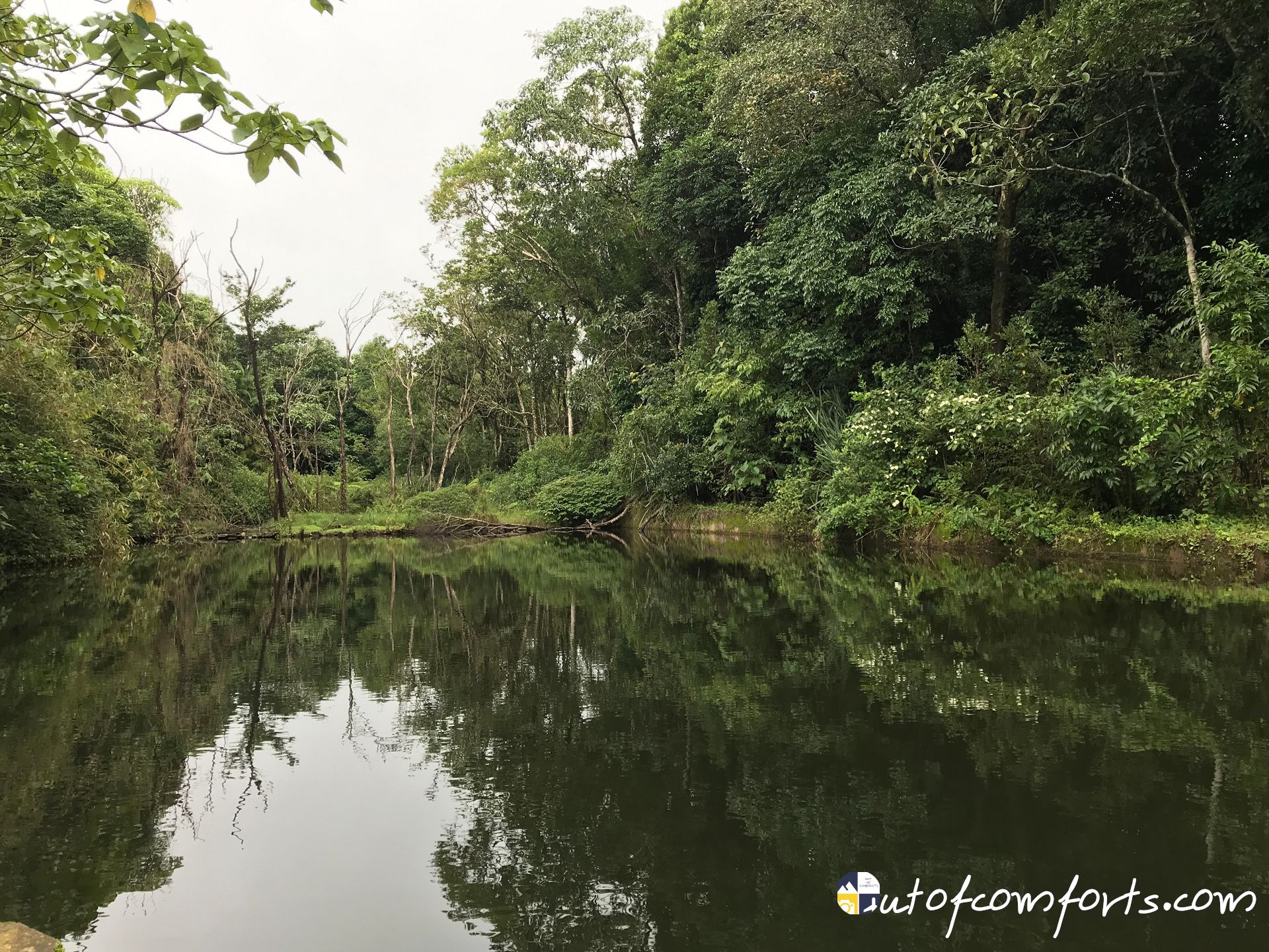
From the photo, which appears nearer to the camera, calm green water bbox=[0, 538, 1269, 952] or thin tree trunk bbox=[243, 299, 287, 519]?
calm green water bbox=[0, 538, 1269, 952]

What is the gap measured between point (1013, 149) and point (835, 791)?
11697mm

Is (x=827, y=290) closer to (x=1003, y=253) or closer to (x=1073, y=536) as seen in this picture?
(x=1003, y=253)

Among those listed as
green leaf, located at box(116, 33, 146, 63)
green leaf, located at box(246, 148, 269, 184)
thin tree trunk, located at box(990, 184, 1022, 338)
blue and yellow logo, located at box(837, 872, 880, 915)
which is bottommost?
blue and yellow logo, located at box(837, 872, 880, 915)

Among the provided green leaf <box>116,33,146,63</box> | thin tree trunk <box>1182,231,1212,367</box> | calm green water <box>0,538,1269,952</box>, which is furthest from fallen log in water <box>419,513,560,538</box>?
green leaf <box>116,33,146,63</box>

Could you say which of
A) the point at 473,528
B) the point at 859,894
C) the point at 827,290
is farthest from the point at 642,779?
the point at 473,528

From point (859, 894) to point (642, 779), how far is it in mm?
1146

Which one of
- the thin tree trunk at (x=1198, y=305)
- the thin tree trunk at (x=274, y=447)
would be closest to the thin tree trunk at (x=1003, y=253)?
the thin tree trunk at (x=1198, y=305)

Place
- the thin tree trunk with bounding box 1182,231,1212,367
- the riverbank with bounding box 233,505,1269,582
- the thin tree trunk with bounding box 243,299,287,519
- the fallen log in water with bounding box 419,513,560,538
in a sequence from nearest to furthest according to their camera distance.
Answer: the riverbank with bounding box 233,505,1269,582 < the thin tree trunk with bounding box 1182,231,1212,367 < the thin tree trunk with bounding box 243,299,287,519 < the fallen log in water with bounding box 419,513,560,538

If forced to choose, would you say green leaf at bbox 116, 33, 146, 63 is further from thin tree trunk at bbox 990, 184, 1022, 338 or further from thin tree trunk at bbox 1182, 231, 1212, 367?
thin tree trunk at bbox 990, 184, 1022, 338

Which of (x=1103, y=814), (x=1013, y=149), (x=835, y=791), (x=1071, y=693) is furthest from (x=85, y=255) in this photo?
(x=1013, y=149)

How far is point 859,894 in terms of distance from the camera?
2314 millimetres

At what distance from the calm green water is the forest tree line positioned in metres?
2.30

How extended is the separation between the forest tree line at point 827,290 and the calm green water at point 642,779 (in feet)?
7.53

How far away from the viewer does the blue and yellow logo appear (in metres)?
2.24
